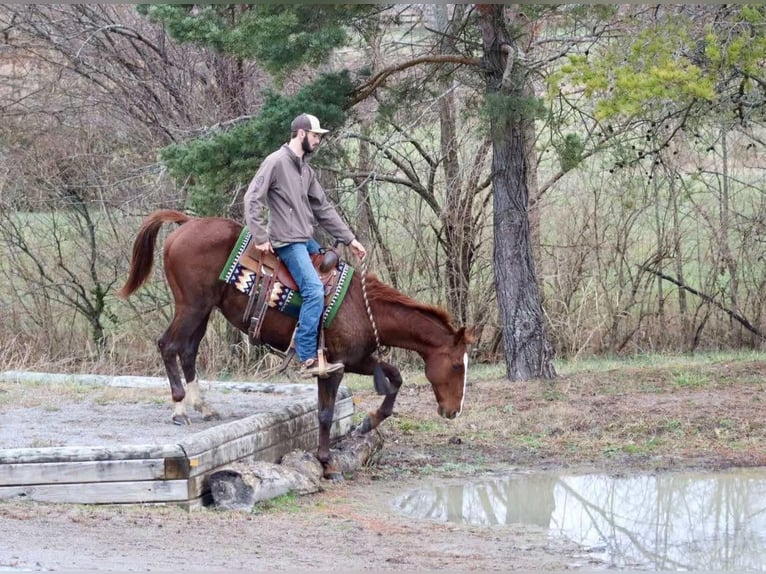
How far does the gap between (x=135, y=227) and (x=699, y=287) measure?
29.4 feet

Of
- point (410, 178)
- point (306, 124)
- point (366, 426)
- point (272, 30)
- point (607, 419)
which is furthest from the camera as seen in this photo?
point (410, 178)

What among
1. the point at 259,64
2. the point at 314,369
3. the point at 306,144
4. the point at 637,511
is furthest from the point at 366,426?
the point at 259,64

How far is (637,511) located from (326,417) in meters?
2.67

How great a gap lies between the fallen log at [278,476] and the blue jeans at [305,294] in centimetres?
90

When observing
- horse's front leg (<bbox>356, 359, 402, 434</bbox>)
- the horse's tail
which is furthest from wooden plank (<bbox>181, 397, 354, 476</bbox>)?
the horse's tail

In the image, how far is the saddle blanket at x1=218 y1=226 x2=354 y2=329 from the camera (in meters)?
9.32

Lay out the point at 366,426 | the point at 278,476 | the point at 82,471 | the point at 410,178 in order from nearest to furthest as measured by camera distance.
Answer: the point at 82,471
the point at 278,476
the point at 366,426
the point at 410,178

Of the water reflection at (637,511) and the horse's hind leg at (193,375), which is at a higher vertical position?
the horse's hind leg at (193,375)

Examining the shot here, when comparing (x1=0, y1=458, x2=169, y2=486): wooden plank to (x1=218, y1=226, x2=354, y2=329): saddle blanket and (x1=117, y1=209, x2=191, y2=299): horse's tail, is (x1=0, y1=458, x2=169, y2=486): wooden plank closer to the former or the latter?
(x1=218, y1=226, x2=354, y2=329): saddle blanket

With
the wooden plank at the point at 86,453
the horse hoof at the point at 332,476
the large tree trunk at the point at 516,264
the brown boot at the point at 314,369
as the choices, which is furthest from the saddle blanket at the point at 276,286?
the large tree trunk at the point at 516,264

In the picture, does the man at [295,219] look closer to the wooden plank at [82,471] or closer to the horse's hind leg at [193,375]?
the horse's hind leg at [193,375]

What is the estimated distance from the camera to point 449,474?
9945 millimetres

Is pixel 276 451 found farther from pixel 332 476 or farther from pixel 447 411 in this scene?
pixel 447 411

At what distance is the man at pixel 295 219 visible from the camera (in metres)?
8.95
